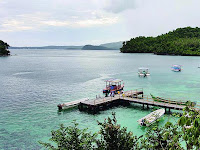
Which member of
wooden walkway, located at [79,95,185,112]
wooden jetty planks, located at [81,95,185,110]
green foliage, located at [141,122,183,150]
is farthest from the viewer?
wooden walkway, located at [79,95,185,112]

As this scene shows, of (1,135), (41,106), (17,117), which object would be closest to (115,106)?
(41,106)

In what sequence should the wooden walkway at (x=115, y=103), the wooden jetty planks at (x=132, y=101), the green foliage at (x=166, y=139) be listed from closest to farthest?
the green foliage at (x=166, y=139)
the wooden jetty planks at (x=132, y=101)
the wooden walkway at (x=115, y=103)

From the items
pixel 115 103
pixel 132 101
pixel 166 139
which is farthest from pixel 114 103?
pixel 166 139

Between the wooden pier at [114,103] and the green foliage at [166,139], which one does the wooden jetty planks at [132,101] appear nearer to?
the wooden pier at [114,103]

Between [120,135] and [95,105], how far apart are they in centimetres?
2145

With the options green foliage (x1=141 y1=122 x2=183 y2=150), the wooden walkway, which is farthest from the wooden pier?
green foliage (x1=141 y1=122 x2=183 y2=150)

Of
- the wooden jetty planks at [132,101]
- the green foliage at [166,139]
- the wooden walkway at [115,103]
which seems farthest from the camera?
the wooden walkway at [115,103]

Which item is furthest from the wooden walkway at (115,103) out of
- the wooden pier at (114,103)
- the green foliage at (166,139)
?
the green foliage at (166,139)

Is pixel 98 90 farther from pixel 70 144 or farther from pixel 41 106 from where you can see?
pixel 70 144

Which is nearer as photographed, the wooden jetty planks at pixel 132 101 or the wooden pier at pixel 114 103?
the wooden jetty planks at pixel 132 101

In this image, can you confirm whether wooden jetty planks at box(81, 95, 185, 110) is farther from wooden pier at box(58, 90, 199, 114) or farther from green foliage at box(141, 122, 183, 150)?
green foliage at box(141, 122, 183, 150)

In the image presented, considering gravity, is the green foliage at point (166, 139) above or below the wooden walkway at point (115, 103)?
above

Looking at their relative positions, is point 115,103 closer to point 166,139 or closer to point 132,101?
point 132,101

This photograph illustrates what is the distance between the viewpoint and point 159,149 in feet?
26.5
